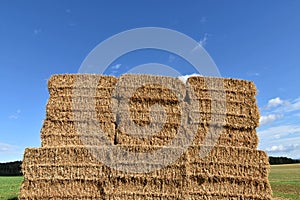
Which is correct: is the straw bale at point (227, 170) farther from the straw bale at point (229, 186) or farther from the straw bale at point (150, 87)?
the straw bale at point (150, 87)

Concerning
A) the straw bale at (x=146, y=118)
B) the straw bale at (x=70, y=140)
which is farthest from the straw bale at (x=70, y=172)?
the straw bale at (x=146, y=118)

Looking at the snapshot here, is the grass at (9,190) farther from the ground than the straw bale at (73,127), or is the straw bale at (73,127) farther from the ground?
the straw bale at (73,127)

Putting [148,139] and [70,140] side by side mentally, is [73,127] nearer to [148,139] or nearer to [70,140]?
[70,140]

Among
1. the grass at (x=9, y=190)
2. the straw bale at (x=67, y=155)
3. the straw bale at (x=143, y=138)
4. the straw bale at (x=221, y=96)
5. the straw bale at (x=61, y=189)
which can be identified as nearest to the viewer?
the straw bale at (x=61, y=189)

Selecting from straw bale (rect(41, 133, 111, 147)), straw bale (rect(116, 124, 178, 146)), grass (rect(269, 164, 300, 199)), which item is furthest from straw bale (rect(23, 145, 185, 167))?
grass (rect(269, 164, 300, 199))

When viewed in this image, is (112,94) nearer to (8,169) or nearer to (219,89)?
(219,89)

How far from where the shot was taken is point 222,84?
10.4 metres

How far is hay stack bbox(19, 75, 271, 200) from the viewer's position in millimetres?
9062

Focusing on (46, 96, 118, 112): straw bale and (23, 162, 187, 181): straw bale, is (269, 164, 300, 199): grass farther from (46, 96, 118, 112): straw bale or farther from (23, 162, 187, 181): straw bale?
(46, 96, 118, 112): straw bale

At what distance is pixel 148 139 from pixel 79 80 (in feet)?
9.64

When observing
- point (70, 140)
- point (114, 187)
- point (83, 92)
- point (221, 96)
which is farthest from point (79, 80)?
point (221, 96)

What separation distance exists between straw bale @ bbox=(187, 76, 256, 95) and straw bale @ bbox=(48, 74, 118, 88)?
2.67 m

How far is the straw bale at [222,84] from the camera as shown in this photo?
1025cm

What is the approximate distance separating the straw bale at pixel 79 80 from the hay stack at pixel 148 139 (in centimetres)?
A: 3
